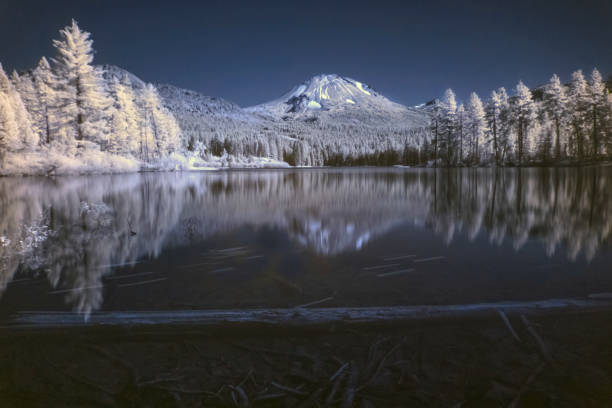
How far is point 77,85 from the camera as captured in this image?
35.0 metres

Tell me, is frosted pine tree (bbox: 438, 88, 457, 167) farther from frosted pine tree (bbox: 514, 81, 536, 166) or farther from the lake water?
the lake water

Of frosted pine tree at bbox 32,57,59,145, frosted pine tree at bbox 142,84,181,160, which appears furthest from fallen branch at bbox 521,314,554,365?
frosted pine tree at bbox 142,84,181,160

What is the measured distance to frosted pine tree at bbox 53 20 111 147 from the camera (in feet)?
112

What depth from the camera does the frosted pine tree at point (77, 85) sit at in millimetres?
34031

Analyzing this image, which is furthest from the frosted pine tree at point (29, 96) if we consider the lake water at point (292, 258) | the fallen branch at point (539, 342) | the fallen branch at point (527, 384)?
the fallen branch at point (527, 384)

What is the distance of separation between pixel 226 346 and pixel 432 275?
3.39 m

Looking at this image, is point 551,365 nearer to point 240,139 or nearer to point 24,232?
point 24,232

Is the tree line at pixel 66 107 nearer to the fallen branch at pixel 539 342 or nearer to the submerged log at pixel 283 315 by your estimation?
the submerged log at pixel 283 315

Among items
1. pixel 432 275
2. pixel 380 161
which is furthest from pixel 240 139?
pixel 432 275

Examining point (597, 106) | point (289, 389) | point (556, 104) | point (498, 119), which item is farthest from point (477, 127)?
point (289, 389)

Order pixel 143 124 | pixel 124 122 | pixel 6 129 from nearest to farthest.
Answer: pixel 6 129, pixel 124 122, pixel 143 124

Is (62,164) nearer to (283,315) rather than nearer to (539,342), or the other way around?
(283,315)

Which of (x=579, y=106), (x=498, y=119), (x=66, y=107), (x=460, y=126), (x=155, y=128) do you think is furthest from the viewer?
(x=460, y=126)

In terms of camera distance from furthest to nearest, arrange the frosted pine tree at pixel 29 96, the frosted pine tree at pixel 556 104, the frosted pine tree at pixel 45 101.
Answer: the frosted pine tree at pixel 556 104
the frosted pine tree at pixel 29 96
the frosted pine tree at pixel 45 101
